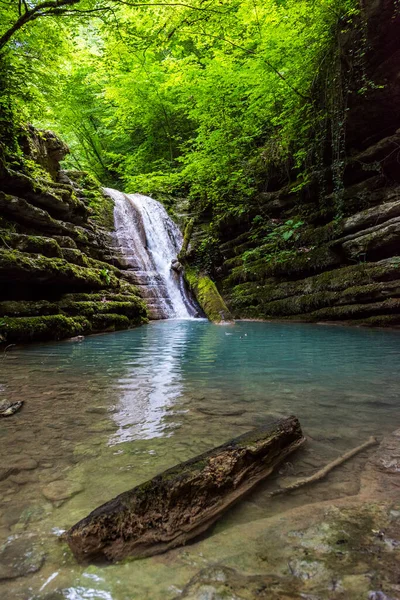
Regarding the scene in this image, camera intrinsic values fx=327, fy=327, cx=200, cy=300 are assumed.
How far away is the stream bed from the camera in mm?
1176

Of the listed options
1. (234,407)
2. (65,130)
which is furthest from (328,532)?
(65,130)

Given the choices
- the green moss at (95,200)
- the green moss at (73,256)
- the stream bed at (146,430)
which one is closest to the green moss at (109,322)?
the green moss at (73,256)

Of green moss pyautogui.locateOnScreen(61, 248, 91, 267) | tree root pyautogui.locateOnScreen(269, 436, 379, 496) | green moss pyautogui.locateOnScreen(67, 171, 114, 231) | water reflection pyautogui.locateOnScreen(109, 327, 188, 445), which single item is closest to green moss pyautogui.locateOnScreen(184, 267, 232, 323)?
green moss pyautogui.locateOnScreen(67, 171, 114, 231)

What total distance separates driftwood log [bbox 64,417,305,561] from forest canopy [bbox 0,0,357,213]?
7604 millimetres

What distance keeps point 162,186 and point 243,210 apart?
6862mm

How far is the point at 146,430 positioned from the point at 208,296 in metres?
10.2

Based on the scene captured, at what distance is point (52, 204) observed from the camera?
952 cm

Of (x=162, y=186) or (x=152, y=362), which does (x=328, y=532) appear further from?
(x=162, y=186)

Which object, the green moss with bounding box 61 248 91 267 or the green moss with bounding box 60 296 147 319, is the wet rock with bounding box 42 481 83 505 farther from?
the green moss with bounding box 61 248 91 267

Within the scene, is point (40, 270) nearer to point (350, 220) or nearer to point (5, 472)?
point (5, 472)

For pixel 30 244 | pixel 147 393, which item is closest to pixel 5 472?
pixel 147 393

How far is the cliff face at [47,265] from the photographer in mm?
7191

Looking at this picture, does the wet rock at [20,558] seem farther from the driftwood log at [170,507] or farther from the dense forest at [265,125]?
the dense forest at [265,125]

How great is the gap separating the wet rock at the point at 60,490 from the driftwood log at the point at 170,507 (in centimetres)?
33
